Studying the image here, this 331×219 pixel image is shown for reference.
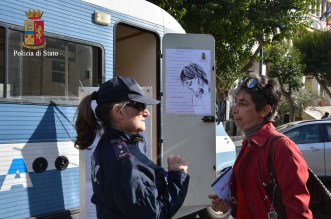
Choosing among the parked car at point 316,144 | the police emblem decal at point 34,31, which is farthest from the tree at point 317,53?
the police emblem decal at point 34,31

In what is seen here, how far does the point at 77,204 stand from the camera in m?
3.96

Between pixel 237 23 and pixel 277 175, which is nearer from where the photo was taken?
pixel 277 175

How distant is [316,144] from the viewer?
9148 millimetres

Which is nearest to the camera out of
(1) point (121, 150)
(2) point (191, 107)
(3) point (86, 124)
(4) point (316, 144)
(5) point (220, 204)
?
(1) point (121, 150)

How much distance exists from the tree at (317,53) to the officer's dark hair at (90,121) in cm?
2765

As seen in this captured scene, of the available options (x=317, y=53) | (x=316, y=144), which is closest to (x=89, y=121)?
(x=316, y=144)

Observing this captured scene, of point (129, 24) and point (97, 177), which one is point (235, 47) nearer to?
point (129, 24)

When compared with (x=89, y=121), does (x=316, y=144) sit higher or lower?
lower

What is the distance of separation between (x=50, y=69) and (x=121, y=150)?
2159 mm

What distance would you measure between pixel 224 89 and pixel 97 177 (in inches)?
629

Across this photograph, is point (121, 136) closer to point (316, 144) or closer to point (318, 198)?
point (318, 198)

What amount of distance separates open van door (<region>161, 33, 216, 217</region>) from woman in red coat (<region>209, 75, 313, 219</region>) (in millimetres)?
2169

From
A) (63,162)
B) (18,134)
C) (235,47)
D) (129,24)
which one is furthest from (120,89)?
(235,47)

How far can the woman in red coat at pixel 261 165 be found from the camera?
85.9 inches
